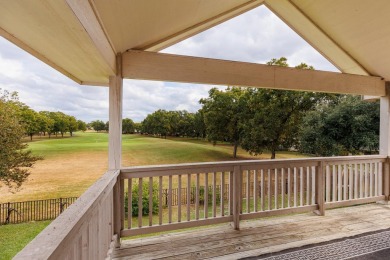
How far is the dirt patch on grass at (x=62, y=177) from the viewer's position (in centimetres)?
327

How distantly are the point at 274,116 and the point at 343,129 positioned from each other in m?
2.25

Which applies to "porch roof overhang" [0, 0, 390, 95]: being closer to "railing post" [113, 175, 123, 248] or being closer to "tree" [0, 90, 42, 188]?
"tree" [0, 90, 42, 188]

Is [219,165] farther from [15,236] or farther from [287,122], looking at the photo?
[287,122]

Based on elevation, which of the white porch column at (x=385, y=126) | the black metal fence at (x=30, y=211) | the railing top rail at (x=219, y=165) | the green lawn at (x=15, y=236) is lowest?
the green lawn at (x=15, y=236)

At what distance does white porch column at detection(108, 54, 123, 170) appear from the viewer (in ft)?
8.54

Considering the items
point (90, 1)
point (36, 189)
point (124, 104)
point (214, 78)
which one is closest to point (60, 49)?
point (90, 1)

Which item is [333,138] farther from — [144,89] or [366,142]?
[144,89]

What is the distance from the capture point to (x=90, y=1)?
1411mm

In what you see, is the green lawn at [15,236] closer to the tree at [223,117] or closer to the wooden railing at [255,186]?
the wooden railing at [255,186]

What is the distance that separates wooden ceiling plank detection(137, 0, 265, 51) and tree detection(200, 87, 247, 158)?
3529 mm

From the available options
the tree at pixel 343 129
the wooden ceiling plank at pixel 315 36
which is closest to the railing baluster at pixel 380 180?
the wooden ceiling plank at pixel 315 36

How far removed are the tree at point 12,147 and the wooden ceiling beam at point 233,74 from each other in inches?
66.7

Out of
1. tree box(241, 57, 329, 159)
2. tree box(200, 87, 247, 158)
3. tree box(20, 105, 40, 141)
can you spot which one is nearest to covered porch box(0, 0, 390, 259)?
tree box(20, 105, 40, 141)

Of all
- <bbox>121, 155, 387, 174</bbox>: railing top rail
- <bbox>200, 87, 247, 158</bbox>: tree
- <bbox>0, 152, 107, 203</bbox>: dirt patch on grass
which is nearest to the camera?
<bbox>121, 155, 387, 174</bbox>: railing top rail
